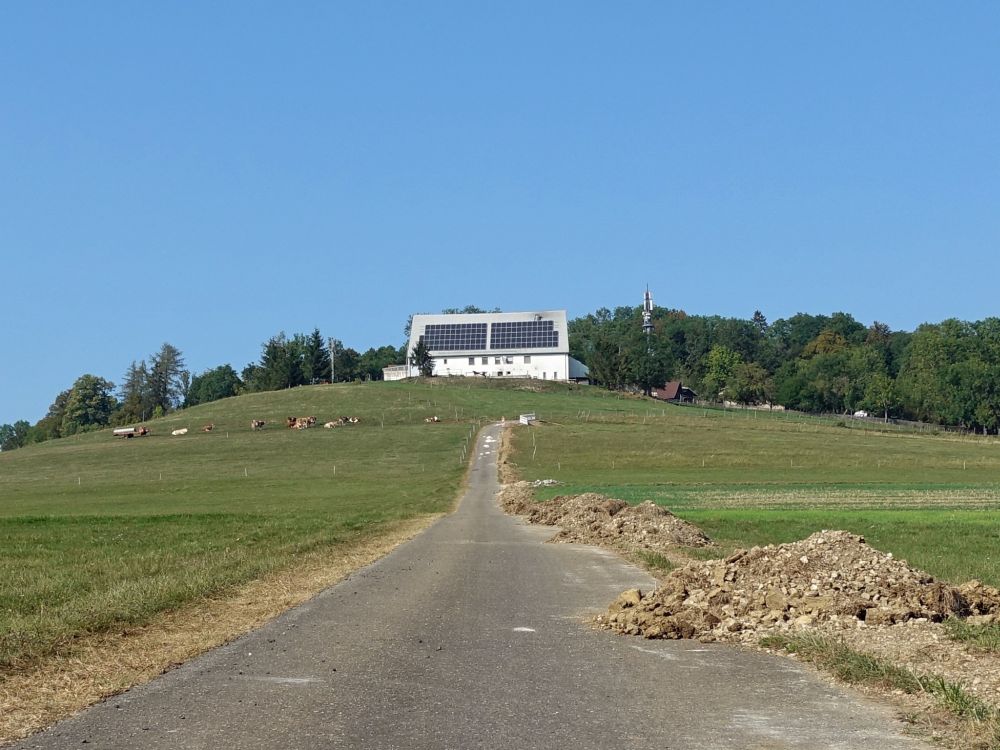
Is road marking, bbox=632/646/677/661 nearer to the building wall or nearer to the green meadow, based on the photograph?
the green meadow

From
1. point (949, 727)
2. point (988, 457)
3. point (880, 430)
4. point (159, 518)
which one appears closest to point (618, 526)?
point (159, 518)

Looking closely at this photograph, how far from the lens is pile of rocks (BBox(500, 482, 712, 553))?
32062mm

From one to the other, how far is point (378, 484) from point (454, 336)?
388 ft

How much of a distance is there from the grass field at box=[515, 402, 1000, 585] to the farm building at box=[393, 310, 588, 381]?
1493 inches

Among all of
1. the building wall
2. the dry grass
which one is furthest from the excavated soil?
the building wall

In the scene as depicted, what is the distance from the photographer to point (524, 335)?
192 m

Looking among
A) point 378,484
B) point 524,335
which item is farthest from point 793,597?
point 524,335

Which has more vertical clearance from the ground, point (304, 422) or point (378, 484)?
point (304, 422)

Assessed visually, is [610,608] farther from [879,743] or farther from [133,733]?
[133,733]

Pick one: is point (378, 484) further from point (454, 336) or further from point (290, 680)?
point (454, 336)

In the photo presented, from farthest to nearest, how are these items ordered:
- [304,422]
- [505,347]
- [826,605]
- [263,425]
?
1. [505,347]
2. [263,425]
3. [304,422]
4. [826,605]

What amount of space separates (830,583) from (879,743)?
24.4ft

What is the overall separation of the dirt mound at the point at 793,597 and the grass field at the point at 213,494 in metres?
8.13

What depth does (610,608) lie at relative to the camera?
17078mm
